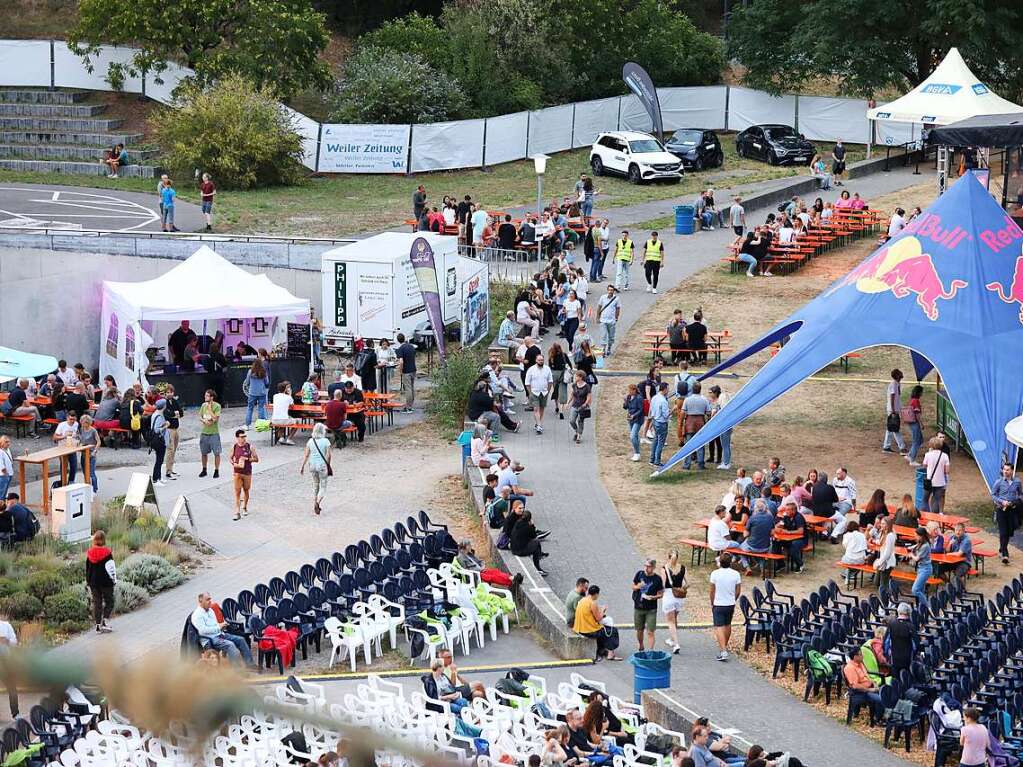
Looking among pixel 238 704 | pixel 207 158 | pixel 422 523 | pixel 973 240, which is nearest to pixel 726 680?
pixel 422 523

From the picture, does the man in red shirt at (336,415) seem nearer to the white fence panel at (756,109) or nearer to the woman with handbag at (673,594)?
the woman with handbag at (673,594)

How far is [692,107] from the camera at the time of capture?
186 ft

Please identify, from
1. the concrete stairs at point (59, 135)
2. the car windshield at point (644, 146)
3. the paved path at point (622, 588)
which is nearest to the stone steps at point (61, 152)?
the concrete stairs at point (59, 135)

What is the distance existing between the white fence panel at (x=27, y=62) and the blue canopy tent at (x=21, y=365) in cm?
3073

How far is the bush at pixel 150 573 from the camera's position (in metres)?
18.5

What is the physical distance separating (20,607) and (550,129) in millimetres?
37523

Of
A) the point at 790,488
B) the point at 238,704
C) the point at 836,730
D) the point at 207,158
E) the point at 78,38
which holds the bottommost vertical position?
the point at 836,730

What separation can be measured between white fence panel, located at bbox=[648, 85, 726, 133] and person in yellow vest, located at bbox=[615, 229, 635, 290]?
857 inches

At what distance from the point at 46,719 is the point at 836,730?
23.6ft

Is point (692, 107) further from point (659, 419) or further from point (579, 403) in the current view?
point (659, 419)

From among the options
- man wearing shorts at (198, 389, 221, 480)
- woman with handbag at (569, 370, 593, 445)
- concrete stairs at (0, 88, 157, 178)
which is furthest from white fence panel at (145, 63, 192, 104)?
man wearing shorts at (198, 389, 221, 480)

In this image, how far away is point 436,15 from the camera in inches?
2375

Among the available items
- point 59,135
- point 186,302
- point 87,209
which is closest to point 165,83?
point 59,135

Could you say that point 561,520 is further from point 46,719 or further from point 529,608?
point 46,719
